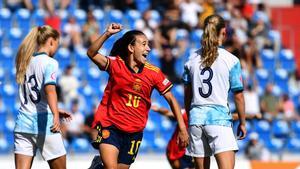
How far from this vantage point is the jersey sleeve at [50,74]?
9867mm

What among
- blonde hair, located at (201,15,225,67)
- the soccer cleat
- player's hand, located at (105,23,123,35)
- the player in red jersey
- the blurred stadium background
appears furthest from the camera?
the blurred stadium background

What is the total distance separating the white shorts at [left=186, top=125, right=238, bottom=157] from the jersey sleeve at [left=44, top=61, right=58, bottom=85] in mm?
1501

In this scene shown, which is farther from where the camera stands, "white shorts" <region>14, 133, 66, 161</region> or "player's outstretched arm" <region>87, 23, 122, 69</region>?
"white shorts" <region>14, 133, 66, 161</region>

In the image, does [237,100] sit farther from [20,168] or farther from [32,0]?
[32,0]

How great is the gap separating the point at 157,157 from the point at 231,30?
429cm

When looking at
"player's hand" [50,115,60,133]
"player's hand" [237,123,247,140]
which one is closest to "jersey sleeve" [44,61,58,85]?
"player's hand" [50,115,60,133]

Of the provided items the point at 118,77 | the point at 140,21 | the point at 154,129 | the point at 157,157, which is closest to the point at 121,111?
the point at 118,77

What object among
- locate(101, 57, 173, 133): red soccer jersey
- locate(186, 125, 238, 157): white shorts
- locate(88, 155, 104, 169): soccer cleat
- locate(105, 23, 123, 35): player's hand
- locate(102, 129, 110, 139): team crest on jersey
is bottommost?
locate(88, 155, 104, 169): soccer cleat

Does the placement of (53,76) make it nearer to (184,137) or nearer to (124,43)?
(124,43)

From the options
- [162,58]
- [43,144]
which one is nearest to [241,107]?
[43,144]

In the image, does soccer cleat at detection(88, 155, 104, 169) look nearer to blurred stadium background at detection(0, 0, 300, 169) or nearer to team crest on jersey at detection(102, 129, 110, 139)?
team crest on jersey at detection(102, 129, 110, 139)

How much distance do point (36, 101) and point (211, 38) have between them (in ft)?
6.26

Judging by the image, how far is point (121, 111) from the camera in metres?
9.87

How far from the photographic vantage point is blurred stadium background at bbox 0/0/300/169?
19219 millimetres
